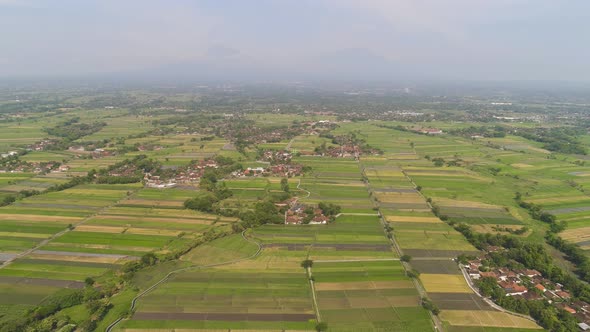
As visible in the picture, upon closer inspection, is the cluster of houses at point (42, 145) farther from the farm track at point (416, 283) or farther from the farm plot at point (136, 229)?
the farm track at point (416, 283)

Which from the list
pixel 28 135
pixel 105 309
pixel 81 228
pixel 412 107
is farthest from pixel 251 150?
pixel 412 107

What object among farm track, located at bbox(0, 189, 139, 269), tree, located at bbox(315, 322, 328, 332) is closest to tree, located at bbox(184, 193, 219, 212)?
farm track, located at bbox(0, 189, 139, 269)

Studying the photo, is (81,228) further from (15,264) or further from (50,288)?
(50,288)

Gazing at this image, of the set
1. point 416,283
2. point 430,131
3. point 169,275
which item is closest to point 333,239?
point 416,283

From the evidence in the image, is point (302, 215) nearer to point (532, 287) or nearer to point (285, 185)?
point (285, 185)

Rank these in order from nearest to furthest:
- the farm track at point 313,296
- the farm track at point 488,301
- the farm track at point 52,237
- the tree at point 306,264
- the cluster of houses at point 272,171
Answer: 1. the farm track at point 313,296
2. the farm track at point 488,301
3. the tree at point 306,264
4. the farm track at point 52,237
5. the cluster of houses at point 272,171

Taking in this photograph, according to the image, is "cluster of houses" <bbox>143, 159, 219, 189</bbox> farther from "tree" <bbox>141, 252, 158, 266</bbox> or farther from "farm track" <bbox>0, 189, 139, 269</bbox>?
"tree" <bbox>141, 252, 158, 266</bbox>

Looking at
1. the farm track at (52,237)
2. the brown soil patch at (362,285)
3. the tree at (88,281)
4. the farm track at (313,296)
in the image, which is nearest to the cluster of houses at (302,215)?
the farm track at (313,296)
